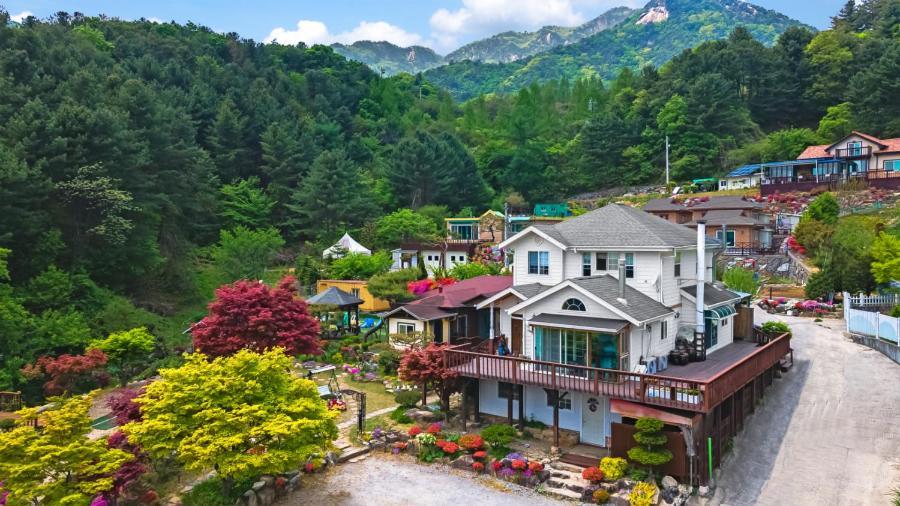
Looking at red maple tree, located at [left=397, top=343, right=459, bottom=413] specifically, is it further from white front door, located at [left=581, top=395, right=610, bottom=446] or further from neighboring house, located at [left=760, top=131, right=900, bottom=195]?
neighboring house, located at [left=760, top=131, right=900, bottom=195]

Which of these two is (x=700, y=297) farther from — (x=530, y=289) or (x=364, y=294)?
(x=364, y=294)

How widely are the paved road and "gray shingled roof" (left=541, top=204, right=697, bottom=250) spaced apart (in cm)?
639

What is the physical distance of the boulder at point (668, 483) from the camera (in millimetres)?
14922

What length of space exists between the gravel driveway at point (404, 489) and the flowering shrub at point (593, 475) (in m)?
1.14

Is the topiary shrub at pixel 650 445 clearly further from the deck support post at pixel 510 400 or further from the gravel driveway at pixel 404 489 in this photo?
the deck support post at pixel 510 400

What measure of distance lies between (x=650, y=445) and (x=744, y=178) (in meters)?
54.3

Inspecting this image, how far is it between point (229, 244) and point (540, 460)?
31.2 meters

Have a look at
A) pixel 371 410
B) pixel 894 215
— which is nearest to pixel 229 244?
pixel 371 410

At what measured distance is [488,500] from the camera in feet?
49.5

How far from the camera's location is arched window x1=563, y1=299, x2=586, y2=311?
18.9m

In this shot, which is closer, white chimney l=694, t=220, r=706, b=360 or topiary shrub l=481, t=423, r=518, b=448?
topiary shrub l=481, t=423, r=518, b=448

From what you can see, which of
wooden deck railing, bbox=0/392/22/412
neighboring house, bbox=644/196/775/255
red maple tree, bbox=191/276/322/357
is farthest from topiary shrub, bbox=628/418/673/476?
neighboring house, bbox=644/196/775/255

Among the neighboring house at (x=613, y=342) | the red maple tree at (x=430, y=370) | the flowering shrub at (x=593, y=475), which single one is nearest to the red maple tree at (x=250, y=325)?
the red maple tree at (x=430, y=370)

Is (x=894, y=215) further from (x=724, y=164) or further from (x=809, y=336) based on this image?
(x=724, y=164)
